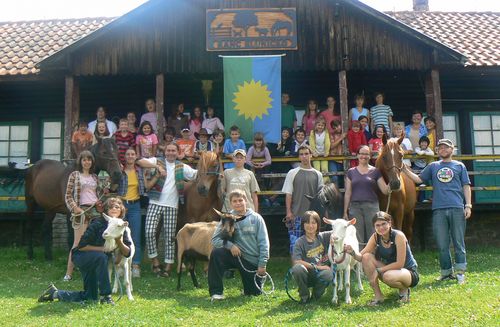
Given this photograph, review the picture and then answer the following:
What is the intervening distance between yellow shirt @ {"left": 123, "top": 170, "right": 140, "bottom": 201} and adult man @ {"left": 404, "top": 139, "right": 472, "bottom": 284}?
14.6 ft

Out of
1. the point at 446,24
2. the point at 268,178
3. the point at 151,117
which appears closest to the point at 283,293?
the point at 268,178

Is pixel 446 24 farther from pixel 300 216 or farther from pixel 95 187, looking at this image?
pixel 95 187

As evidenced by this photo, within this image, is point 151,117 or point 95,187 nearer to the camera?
point 95,187

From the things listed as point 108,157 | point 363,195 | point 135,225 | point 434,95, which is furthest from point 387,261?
point 434,95

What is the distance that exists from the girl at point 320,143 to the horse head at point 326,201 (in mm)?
2033

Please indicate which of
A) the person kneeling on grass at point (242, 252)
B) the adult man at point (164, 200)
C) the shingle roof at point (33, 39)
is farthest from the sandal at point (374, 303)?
the shingle roof at point (33, 39)

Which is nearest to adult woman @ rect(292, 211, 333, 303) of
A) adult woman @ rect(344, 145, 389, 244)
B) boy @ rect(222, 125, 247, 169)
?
adult woman @ rect(344, 145, 389, 244)

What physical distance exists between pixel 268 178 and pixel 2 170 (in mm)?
6319

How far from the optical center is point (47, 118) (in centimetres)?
1449

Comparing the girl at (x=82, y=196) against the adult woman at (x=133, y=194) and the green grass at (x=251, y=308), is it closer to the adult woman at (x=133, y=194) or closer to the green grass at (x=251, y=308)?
the adult woman at (x=133, y=194)

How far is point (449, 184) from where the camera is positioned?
24.1ft

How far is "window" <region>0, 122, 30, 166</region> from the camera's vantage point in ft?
47.3

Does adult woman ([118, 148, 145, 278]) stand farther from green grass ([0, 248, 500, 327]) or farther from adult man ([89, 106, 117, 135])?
adult man ([89, 106, 117, 135])

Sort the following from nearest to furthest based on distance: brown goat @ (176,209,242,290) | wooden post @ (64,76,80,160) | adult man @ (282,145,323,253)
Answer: brown goat @ (176,209,242,290), adult man @ (282,145,323,253), wooden post @ (64,76,80,160)
